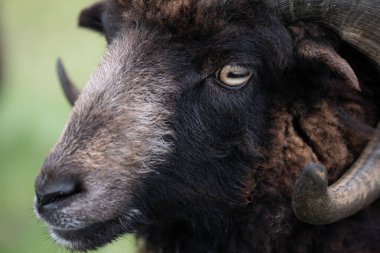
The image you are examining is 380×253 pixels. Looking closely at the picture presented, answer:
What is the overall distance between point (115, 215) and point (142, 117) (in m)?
0.68

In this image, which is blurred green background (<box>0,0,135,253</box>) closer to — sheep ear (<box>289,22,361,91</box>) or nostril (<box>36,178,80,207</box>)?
nostril (<box>36,178,80,207</box>)

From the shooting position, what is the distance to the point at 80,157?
172 inches

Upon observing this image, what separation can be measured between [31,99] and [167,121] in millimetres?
11965

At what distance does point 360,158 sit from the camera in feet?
15.5

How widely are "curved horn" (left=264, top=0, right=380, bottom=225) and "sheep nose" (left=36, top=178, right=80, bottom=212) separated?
1.40m

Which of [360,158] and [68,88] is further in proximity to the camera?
[68,88]

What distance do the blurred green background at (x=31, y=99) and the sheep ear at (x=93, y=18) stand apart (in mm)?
1687

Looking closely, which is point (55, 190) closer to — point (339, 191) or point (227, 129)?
point (227, 129)

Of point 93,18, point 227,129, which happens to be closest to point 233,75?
point 227,129

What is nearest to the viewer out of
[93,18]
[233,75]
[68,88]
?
[233,75]

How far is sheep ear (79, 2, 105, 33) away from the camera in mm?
5613

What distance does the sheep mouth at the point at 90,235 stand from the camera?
452 centimetres

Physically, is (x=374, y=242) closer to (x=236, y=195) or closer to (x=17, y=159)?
(x=236, y=195)

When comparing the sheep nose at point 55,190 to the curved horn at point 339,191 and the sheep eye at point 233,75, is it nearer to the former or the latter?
the sheep eye at point 233,75
